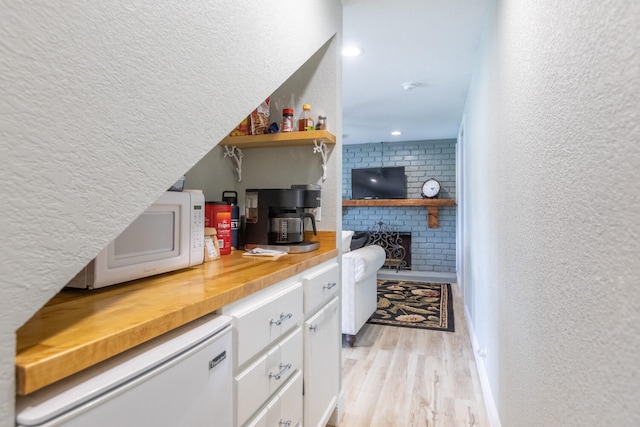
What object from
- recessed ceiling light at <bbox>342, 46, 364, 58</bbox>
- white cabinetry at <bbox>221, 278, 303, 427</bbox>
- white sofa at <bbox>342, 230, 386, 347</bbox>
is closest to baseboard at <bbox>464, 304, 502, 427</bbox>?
white sofa at <bbox>342, 230, 386, 347</bbox>

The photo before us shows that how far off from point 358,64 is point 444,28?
83 cm

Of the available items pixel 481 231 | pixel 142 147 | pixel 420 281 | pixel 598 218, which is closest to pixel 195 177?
pixel 142 147

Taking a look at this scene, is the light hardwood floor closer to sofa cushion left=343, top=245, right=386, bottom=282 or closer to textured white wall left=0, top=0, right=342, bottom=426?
sofa cushion left=343, top=245, right=386, bottom=282

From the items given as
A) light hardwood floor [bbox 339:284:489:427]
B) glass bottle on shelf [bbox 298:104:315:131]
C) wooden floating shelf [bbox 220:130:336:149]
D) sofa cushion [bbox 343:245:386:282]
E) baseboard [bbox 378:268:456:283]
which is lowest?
light hardwood floor [bbox 339:284:489:427]

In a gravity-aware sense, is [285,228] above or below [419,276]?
above

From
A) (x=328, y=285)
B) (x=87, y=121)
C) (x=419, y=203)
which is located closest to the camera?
(x=87, y=121)

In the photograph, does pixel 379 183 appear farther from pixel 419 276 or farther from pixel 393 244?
pixel 419 276

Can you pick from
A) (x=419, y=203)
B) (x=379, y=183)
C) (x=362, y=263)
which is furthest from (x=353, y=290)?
(x=379, y=183)

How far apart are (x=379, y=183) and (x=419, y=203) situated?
866 millimetres

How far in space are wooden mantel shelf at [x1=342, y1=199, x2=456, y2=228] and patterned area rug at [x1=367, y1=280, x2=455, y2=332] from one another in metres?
1.35

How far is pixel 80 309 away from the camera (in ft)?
2.60

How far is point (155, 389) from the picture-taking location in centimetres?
70

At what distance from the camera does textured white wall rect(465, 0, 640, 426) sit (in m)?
0.57

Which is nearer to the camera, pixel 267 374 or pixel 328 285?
pixel 267 374
